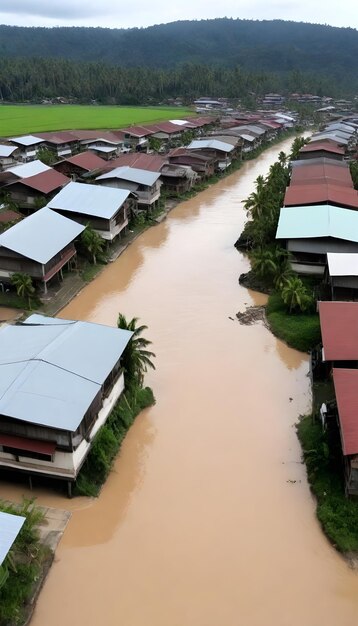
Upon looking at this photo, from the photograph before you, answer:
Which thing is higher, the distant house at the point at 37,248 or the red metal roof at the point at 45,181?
the red metal roof at the point at 45,181

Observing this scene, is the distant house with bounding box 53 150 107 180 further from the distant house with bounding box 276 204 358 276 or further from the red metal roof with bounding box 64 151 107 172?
the distant house with bounding box 276 204 358 276

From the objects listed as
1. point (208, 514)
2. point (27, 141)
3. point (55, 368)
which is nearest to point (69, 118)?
point (27, 141)

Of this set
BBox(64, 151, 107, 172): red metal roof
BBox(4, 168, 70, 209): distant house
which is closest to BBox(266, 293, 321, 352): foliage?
BBox(4, 168, 70, 209): distant house

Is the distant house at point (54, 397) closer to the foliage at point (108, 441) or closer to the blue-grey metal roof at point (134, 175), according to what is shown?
the foliage at point (108, 441)

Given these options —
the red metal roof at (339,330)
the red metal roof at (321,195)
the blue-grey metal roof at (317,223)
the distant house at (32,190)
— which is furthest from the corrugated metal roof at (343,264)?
the distant house at (32,190)

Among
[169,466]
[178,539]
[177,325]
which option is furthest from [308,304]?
[178,539]
